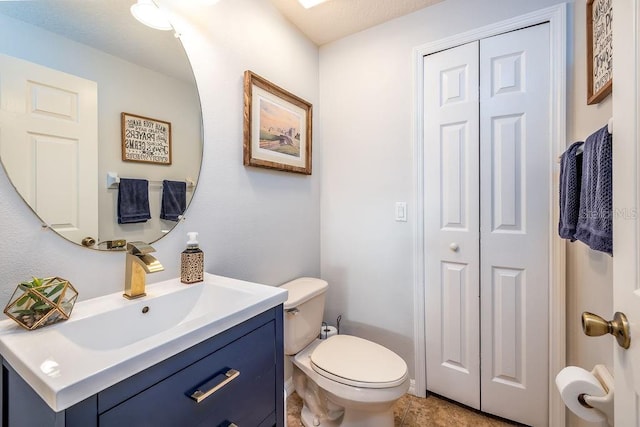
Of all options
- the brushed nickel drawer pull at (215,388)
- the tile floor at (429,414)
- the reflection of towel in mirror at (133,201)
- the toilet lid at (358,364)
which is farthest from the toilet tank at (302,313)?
the reflection of towel in mirror at (133,201)

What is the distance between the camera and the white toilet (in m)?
1.15

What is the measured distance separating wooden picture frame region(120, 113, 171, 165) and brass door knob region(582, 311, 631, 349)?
1301mm

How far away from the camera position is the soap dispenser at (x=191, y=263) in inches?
39.7

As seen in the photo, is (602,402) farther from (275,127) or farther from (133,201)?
(275,127)

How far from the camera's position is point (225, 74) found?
1.26 m

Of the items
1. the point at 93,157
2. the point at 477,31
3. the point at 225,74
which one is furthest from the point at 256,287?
the point at 477,31

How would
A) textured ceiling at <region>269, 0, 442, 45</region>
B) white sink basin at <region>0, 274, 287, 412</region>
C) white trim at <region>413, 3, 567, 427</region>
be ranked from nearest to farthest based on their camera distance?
white sink basin at <region>0, 274, 287, 412</region> → white trim at <region>413, 3, 567, 427</region> → textured ceiling at <region>269, 0, 442, 45</region>

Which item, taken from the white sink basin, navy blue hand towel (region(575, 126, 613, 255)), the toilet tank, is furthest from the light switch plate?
the white sink basin

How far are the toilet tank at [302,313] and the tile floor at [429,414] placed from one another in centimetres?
40

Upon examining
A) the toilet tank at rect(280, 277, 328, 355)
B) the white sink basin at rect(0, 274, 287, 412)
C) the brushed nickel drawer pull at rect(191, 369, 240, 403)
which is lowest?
the toilet tank at rect(280, 277, 328, 355)

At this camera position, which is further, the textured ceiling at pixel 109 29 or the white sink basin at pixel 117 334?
the textured ceiling at pixel 109 29

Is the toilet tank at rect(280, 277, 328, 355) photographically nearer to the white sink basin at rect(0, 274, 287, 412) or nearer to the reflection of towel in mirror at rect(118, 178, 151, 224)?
the white sink basin at rect(0, 274, 287, 412)

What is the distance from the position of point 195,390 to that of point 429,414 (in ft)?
4.65

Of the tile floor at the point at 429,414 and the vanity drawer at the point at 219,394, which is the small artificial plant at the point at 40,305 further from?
the tile floor at the point at 429,414
